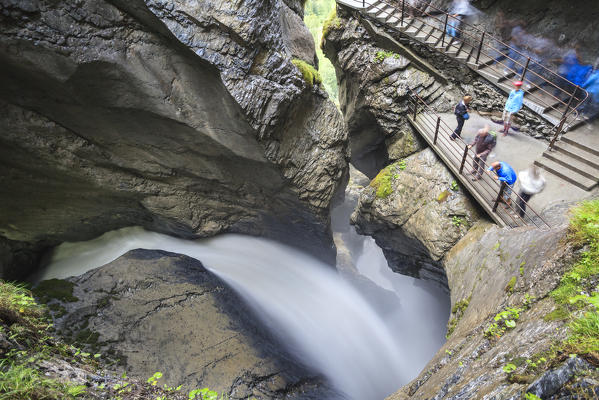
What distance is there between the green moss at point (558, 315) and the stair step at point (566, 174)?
16.4 ft

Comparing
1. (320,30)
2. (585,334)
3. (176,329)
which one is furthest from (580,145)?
(320,30)

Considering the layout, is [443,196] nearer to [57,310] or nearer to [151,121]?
[151,121]

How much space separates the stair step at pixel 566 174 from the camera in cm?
632

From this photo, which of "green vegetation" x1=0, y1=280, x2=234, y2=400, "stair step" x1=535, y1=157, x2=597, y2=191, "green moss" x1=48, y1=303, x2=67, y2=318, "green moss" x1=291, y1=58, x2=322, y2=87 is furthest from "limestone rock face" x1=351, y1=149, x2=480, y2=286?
"green moss" x1=48, y1=303, x2=67, y2=318

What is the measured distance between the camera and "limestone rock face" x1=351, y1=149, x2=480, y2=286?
306 inches

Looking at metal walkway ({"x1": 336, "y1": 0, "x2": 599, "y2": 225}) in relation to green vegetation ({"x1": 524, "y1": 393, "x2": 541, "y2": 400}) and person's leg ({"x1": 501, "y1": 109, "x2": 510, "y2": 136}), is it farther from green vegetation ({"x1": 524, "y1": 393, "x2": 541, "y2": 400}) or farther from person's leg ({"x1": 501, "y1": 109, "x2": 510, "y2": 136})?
green vegetation ({"x1": 524, "y1": 393, "x2": 541, "y2": 400})

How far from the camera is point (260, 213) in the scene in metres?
9.49

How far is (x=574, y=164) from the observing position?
22.1 ft

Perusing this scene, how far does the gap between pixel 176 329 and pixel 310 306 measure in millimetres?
5078

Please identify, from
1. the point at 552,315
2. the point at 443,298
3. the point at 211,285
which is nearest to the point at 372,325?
the point at 443,298

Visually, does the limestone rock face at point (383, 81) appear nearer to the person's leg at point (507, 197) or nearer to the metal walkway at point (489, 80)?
the metal walkway at point (489, 80)

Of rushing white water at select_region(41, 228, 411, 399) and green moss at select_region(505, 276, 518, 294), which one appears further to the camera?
rushing white water at select_region(41, 228, 411, 399)

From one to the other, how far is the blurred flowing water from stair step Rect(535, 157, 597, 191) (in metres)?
5.94

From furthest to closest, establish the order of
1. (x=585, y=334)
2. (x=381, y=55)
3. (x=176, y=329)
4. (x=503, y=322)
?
(x=381, y=55), (x=176, y=329), (x=503, y=322), (x=585, y=334)
